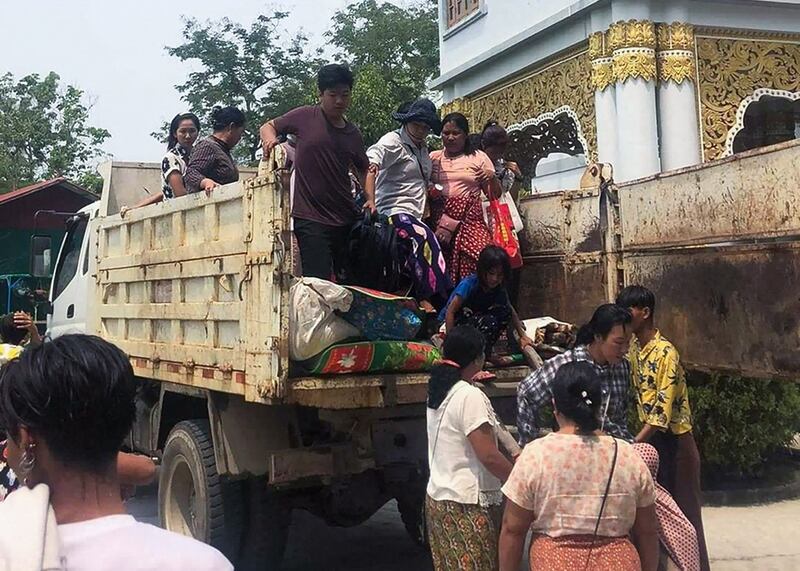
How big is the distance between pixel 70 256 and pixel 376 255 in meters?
3.47

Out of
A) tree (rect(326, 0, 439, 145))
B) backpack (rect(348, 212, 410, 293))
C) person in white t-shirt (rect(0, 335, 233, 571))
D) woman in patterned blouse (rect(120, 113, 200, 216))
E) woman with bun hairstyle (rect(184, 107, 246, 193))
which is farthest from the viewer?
tree (rect(326, 0, 439, 145))

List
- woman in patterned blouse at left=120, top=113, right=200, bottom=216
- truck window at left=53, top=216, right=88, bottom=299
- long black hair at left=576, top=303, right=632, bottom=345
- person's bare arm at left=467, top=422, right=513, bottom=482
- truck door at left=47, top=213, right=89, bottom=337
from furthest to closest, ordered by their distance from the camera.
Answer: truck window at left=53, top=216, right=88, bottom=299 < truck door at left=47, top=213, right=89, bottom=337 < woman in patterned blouse at left=120, top=113, right=200, bottom=216 < long black hair at left=576, top=303, right=632, bottom=345 < person's bare arm at left=467, top=422, right=513, bottom=482

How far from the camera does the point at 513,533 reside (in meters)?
2.57

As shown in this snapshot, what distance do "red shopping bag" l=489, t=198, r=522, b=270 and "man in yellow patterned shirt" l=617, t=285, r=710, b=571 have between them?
125 cm

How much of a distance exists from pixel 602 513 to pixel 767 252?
1842mm

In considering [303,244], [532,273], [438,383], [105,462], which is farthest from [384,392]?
[105,462]

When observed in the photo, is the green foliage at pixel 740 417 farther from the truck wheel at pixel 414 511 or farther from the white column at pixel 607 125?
the white column at pixel 607 125

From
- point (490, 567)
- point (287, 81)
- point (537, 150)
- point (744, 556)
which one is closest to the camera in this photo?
point (490, 567)

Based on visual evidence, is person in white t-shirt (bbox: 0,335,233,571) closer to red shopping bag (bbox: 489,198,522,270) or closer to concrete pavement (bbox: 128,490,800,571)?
red shopping bag (bbox: 489,198,522,270)

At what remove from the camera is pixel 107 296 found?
5.63 m

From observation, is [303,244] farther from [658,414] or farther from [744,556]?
[744,556]

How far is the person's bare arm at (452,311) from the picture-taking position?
158 inches

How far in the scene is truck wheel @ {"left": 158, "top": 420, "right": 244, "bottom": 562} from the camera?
411 cm

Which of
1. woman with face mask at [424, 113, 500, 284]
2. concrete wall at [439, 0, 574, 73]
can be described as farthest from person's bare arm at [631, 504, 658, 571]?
concrete wall at [439, 0, 574, 73]
